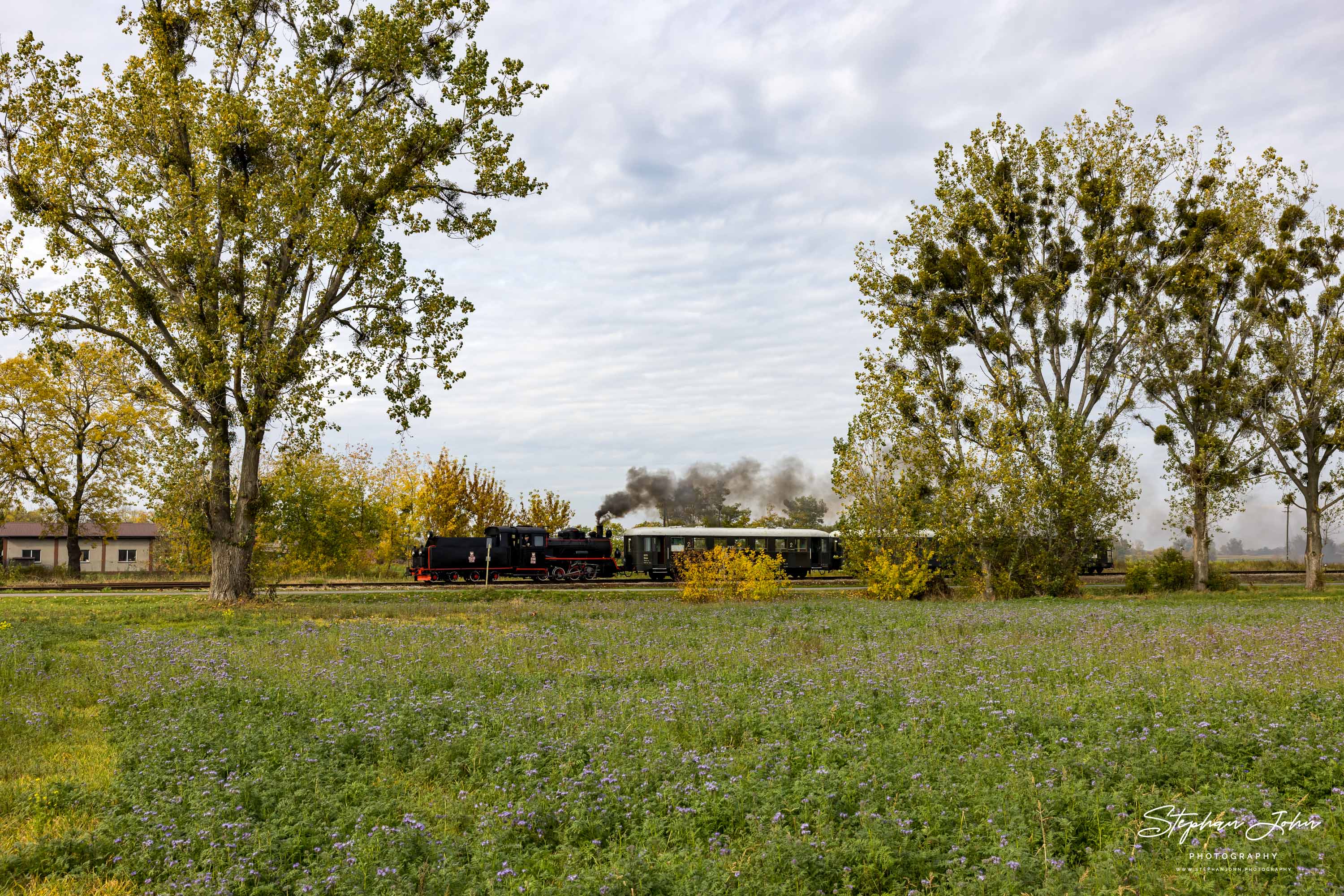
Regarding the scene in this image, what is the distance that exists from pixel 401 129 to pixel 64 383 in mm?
31118

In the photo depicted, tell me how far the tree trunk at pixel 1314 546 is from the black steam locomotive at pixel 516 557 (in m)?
31.3

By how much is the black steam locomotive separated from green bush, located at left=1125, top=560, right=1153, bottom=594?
24766 millimetres

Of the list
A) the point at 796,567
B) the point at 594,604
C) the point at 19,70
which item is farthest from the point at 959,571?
the point at 19,70

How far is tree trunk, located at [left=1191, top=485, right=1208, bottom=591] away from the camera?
3369 cm

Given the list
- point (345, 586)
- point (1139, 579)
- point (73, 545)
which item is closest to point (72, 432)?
point (73, 545)

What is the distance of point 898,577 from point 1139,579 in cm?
1253

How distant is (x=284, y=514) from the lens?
34.0 meters

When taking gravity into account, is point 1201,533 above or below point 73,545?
above

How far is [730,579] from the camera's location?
2906cm

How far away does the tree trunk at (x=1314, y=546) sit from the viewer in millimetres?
32875

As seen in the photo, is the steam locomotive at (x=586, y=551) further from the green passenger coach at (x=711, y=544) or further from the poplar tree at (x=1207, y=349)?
the poplar tree at (x=1207, y=349)

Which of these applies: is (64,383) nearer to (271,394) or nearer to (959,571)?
(271,394)

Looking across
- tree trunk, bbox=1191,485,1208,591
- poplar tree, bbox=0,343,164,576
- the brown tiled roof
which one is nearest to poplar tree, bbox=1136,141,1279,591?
tree trunk, bbox=1191,485,1208,591

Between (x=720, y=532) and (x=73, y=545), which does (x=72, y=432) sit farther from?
(x=720, y=532)
